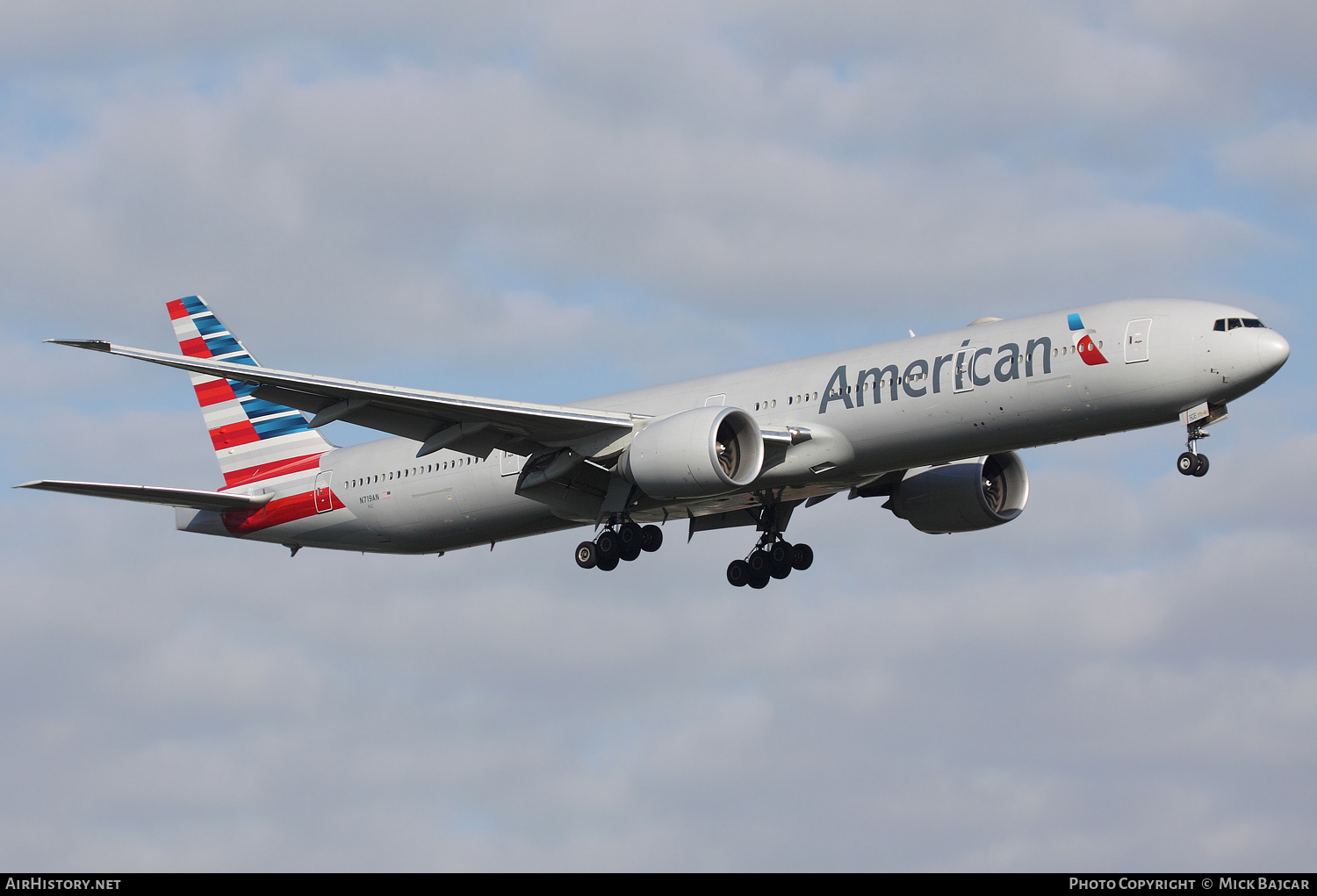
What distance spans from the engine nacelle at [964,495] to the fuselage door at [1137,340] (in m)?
8.48

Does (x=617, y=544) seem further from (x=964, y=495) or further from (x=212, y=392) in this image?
(x=212, y=392)

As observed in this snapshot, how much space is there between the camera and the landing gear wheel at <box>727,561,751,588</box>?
44531mm

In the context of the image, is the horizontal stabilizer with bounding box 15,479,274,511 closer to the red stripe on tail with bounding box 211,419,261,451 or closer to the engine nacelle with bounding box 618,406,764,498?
the red stripe on tail with bounding box 211,419,261,451

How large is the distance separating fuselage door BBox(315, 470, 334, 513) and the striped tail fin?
0.94 m

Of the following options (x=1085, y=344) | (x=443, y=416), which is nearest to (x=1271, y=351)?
(x=1085, y=344)

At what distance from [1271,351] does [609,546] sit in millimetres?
15774

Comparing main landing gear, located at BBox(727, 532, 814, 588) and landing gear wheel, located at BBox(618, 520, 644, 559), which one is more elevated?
main landing gear, located at BBox(727, 532, 814, 588)

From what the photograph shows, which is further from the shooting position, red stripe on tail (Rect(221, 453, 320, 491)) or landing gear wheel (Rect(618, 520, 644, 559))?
red stripe on tail (Rect(221, 453, 320, 491))

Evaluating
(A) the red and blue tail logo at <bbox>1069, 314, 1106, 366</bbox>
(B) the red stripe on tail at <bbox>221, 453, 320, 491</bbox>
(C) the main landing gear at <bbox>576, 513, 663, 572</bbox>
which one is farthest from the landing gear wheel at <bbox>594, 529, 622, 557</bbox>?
(A) the red and blue tail logo at <bbox>1069, 314, 1106, 366</bbox>

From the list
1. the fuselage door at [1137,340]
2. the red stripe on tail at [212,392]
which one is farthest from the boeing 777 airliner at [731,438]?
the red stripe on tail at [212,392]

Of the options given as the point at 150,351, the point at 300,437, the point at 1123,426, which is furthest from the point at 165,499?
the point at 1123,426

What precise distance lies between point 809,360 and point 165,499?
687 inches

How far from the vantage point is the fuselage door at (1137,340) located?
3438cm

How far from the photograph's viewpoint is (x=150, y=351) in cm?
3488
